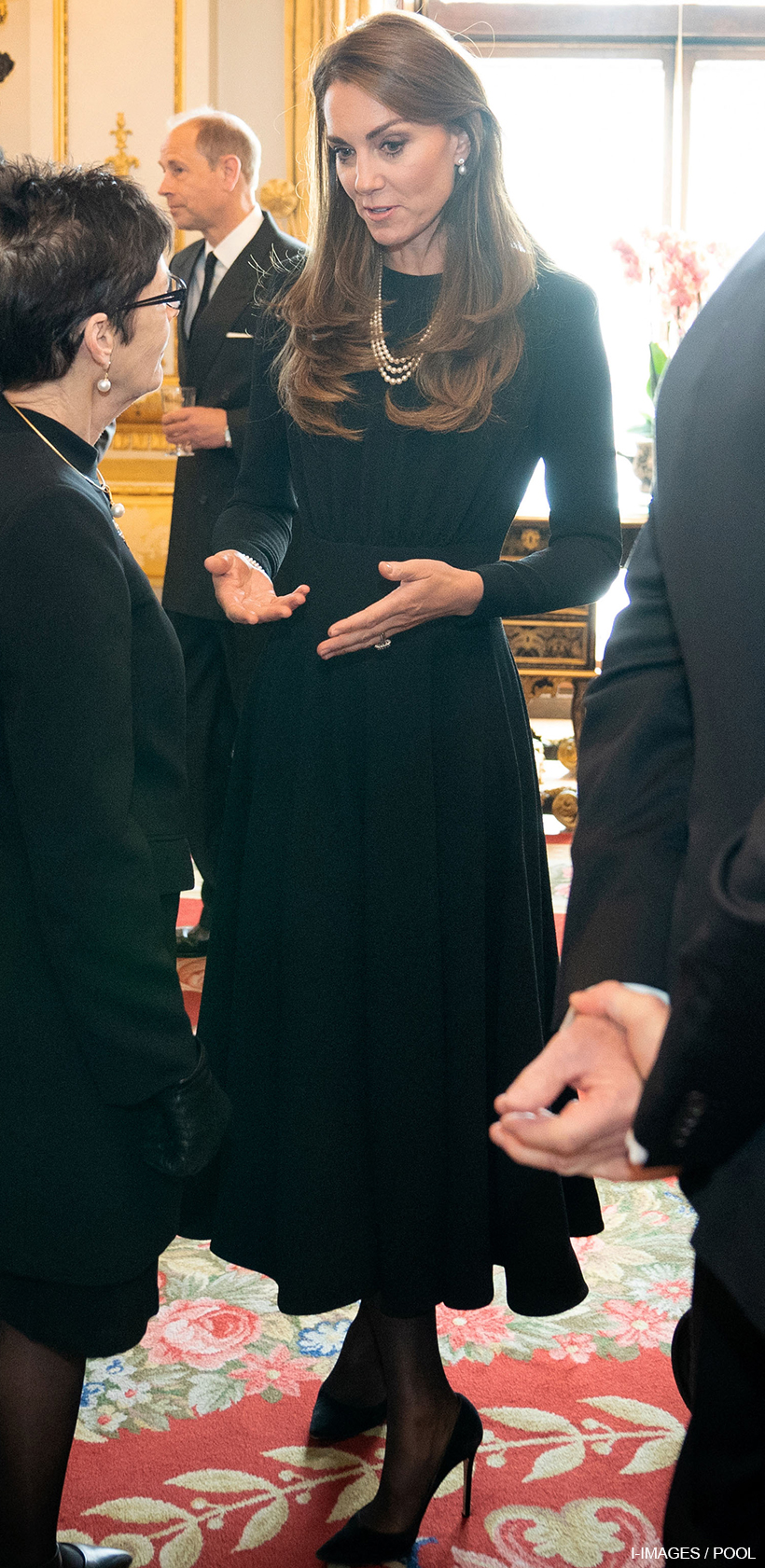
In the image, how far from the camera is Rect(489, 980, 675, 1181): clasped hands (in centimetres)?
72

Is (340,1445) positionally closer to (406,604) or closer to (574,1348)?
(574,1348)

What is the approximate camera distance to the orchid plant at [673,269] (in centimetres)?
444

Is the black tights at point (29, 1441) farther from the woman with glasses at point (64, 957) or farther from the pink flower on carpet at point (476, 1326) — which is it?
the pink flower on carpet at point (476, 1326)

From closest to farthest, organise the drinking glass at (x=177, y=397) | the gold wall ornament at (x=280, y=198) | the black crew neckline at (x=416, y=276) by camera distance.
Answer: the black crew neckline at (x=416, y=276), the drinking glass at (x=177, y=397), the gold wall ornament at (x=280, y=198)

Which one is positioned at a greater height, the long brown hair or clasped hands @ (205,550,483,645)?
the long brown hair

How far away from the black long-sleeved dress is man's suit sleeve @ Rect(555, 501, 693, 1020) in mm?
723

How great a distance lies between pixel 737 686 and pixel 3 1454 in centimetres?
116

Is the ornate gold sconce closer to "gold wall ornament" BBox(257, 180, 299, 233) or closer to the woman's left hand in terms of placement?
"gold wall ornament" BBox(257, 180, 299, 233)

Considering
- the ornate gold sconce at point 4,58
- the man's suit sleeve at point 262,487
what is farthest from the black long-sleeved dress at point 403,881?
the ornate gold sconce at point 4,58

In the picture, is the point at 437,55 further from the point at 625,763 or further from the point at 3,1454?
the point at 3,1454

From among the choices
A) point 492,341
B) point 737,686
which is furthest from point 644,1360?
point 737,686

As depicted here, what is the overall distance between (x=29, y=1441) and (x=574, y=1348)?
99 centimetres

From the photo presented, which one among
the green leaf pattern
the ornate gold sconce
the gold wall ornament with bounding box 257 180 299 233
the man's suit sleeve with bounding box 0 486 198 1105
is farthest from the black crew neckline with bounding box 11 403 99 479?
the ornate gold sconce

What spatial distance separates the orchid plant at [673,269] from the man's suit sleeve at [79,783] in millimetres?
3559
